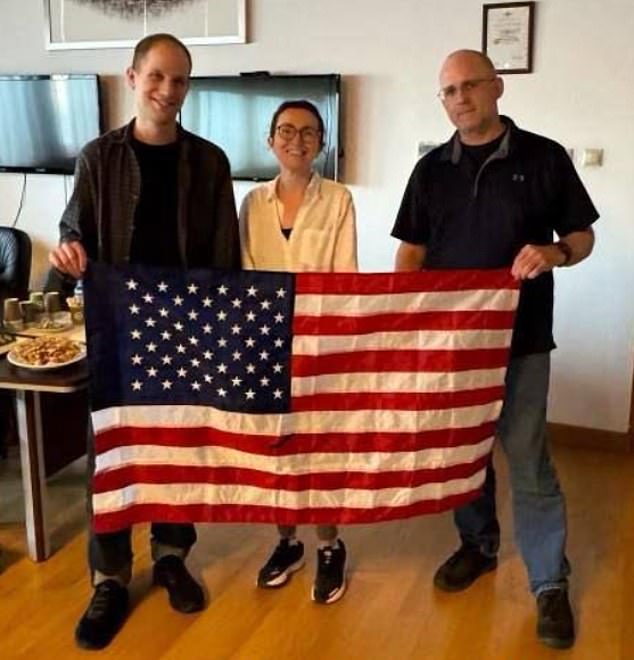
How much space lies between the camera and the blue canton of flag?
88.3 inches

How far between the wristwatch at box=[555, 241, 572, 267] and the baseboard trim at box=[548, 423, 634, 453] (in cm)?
185

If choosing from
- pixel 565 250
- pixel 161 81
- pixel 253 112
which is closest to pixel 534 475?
pixel 565 250

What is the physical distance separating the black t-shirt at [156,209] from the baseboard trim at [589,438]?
2.31m

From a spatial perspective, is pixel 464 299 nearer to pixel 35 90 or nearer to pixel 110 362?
pixel 110 362

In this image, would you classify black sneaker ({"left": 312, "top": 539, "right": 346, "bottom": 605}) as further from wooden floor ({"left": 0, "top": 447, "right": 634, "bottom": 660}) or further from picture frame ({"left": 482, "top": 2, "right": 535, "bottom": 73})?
picture frame ({"left": 482, "top": 2, "right": 535, "bottom": 73})

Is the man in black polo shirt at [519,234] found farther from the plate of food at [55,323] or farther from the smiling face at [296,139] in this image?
the plate of food at [55,323]

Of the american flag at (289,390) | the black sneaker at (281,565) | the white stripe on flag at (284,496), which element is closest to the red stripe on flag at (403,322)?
the american flag at (289,390)

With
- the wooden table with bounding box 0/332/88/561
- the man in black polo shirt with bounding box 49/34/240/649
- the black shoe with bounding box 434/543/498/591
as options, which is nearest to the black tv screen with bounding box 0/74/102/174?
the wooden table with bounding box 0/332/88/561

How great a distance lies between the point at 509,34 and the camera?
359cm

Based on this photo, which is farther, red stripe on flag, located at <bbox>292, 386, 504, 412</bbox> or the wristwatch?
red stripe on flag, located at <bbox>292, 386, 504, 412</bbox>

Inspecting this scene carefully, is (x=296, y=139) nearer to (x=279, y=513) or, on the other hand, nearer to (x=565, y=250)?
(x=565, y=250)

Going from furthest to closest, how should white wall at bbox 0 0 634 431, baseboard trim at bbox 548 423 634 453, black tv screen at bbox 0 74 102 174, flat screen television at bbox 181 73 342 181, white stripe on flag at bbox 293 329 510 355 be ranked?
black tv screen at bbox 0 74 102 174, flat screen television at bbox 181 73 342 181, baseboard trim at bbox 548 423 634 453, white wall at bbox 0 0 634 431, white stripe on flag at bbox 293 329 510 355

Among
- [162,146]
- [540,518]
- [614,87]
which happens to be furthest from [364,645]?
[614,87]

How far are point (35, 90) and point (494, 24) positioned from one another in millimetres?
2628
